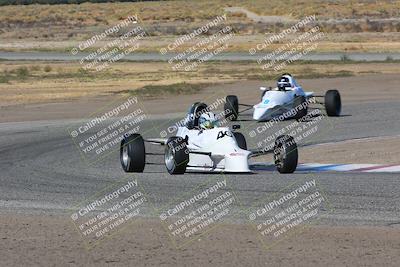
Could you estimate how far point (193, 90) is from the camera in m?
41.8

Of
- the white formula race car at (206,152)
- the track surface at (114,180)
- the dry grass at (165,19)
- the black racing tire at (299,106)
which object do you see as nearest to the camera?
the track surface at (114,180)

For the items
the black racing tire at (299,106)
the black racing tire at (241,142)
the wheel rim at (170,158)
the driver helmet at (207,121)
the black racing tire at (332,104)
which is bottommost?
the black racing tire at (332,104)

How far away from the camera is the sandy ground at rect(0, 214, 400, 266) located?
11.4 meters

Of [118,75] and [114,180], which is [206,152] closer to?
[114,180]

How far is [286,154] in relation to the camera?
1825 centimetres

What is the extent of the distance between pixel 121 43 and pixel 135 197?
205 ft

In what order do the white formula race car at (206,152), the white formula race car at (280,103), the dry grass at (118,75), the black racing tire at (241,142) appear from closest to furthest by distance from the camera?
the white formula race car at (206,152), the black racing tire at (241,142), the white formula race car at (280,103), the dry grass at (118,75)

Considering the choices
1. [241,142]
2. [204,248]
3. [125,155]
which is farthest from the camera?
[241,142]

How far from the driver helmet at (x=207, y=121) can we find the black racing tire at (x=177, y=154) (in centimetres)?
72

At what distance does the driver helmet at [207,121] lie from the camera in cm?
1919

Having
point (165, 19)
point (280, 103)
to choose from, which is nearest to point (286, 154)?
point (280, 103)

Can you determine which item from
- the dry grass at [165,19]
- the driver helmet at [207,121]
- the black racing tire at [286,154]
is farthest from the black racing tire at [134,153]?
the dry grass at [165,19]

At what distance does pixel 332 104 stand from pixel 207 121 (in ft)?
40.8

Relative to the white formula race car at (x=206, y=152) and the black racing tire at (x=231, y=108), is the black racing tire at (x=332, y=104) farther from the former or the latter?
the white formula race car at (x=206, y=152)
